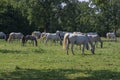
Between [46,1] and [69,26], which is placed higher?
[46,1]

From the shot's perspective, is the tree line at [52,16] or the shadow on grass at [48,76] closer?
the shadow on grass at [48,76]

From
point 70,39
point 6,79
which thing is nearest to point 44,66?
point 6,79

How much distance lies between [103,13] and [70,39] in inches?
2573

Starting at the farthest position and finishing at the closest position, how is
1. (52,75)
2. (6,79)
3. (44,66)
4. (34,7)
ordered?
(34,7) < (44,66) < (52,75) < (6,79)

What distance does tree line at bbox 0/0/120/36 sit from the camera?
268 feet

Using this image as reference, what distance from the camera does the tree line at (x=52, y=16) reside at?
81625 millimetres

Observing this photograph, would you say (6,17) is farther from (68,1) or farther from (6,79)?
(6,79)

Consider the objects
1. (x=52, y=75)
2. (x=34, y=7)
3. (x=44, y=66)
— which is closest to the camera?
(x=52, y=75)

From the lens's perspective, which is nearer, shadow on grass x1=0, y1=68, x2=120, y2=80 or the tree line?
shadow on grass x1=0, y1=68, x2=120, y2=80

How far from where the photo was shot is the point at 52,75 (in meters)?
17.1

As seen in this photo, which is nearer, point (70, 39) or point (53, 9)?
point (70, 39)

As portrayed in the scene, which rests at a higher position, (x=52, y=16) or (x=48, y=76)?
(x=48, y=76)

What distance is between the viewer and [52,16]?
274 ft

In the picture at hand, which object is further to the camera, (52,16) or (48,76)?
(52,16)
